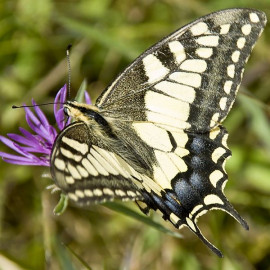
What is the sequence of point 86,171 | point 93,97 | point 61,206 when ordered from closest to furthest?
1. point 86,171
2. point 61,206
3. point 93,97

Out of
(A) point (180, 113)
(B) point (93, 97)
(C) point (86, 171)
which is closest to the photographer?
(C) point (86, 171)

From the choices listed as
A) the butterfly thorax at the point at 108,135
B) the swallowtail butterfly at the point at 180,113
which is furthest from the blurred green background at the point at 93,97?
the butterfly thorax at the point at 108,135

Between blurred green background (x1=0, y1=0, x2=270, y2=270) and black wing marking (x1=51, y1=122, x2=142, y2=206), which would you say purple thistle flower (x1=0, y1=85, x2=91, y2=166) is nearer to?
black wing marking (x1=51, y1=122, x2=142, y2=206)

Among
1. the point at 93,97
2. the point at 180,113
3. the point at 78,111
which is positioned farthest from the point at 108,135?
the point at 93,97

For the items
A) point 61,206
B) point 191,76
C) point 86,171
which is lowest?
point 61,206

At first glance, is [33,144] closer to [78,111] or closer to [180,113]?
[78,111]

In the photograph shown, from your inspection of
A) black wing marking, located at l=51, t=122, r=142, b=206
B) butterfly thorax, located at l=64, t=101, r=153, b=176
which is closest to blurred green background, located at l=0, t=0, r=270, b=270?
butterfly thorax, located at l=64, t=101, r=153, b=176
